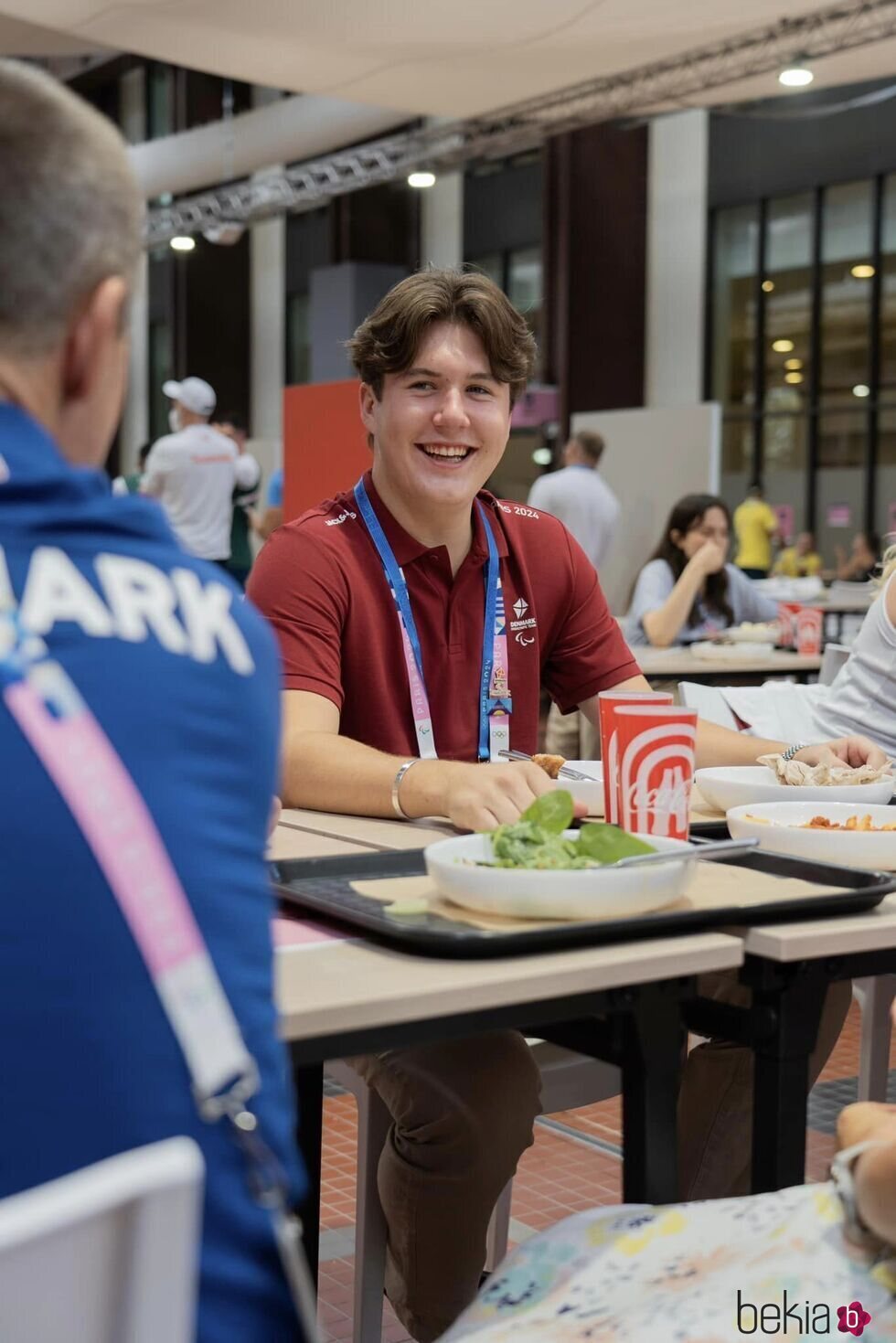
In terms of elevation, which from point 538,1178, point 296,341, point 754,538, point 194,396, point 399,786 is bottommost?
point 538,1178

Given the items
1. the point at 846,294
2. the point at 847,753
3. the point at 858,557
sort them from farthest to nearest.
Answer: the point at 846,294, the point at 858,557, the point at 847,753

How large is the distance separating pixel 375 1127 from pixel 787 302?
13.3 meters

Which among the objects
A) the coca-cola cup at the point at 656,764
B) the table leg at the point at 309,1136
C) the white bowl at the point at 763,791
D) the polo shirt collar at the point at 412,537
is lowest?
the table leg at the point at 309,1136

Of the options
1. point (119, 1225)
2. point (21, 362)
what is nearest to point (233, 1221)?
point (119, 1225)

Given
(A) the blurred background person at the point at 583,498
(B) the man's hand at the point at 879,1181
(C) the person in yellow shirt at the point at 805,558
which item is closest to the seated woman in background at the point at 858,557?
(C) the person in yellow shirt at the point at 805,558

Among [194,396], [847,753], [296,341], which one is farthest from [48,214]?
Result: [296,341]

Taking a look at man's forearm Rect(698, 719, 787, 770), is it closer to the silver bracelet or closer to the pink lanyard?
the silver bracelet

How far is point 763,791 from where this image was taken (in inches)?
66.8

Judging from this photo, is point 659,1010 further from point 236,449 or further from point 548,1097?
point 236,449

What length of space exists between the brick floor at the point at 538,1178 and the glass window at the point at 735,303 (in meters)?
Result: 12.1

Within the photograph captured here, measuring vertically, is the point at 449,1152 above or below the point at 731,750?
below

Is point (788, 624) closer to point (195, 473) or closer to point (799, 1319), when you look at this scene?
point (799, 1319)

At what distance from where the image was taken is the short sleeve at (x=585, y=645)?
2303 millimetres

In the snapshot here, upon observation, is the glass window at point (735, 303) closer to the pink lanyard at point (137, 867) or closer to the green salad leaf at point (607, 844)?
the green salad leaf at point (607, 844)
